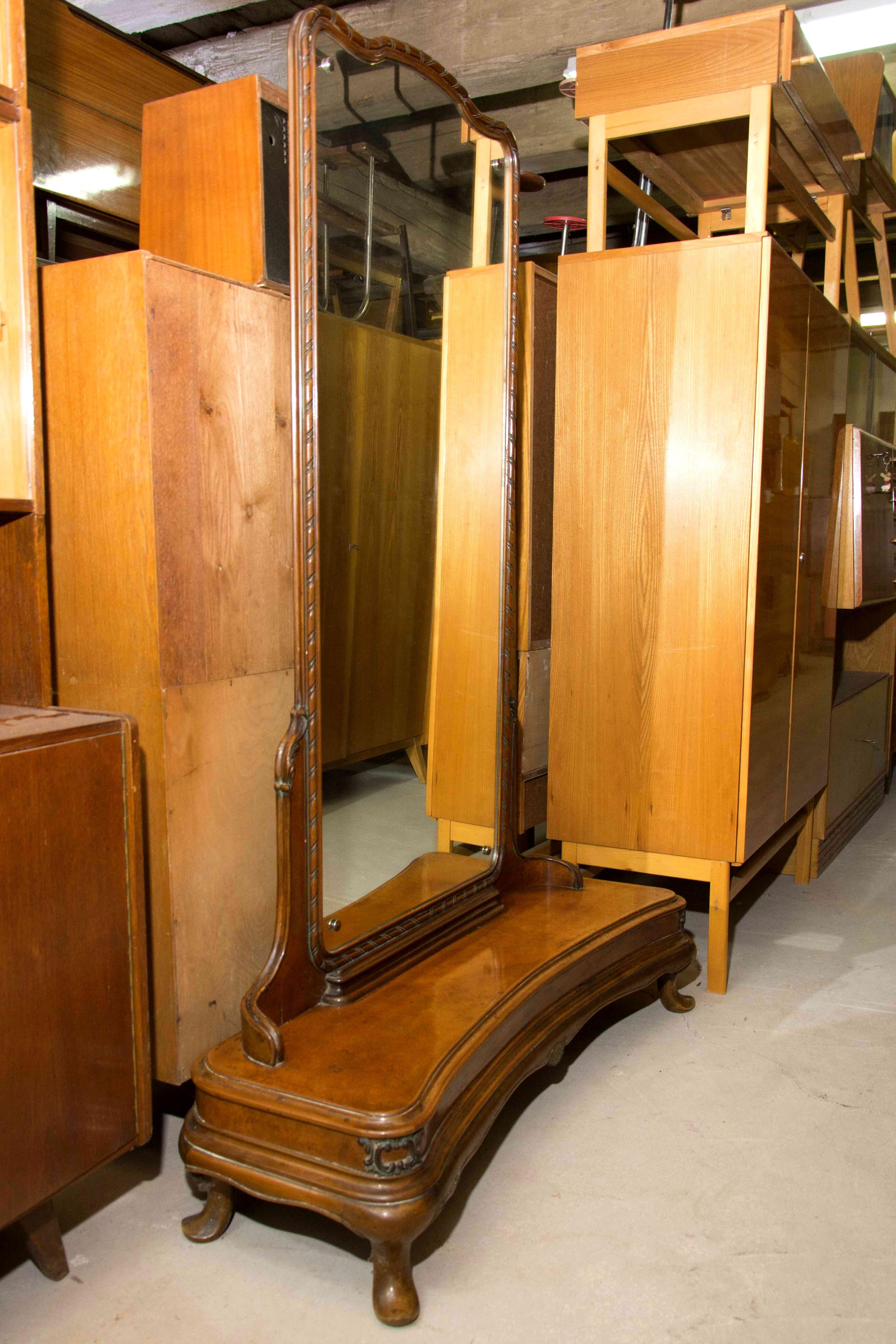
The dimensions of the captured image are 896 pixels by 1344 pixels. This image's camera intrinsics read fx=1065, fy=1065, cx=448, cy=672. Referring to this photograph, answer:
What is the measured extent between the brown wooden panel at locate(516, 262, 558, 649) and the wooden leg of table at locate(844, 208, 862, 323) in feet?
4.74

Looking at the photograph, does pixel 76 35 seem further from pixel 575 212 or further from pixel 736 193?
pixel 575 212

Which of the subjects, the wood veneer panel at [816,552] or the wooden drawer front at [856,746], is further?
the wooden drawer front at [856,746]

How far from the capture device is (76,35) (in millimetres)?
2684

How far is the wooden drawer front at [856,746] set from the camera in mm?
3697

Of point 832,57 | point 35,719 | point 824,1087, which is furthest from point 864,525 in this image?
point 35,719

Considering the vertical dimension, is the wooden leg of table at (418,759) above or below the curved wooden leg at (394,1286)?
above

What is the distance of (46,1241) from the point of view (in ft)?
5.11

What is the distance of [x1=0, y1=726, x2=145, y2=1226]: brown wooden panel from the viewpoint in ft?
4.66

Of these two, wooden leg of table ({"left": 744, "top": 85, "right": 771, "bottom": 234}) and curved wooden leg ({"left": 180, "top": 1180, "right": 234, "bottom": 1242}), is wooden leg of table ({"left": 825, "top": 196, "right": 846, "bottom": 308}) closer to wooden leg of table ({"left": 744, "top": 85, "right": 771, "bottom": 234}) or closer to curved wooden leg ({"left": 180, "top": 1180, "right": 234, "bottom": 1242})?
wooden leg of table ({"left": 744, "top": 85, "right": 771, "bottom": 234})

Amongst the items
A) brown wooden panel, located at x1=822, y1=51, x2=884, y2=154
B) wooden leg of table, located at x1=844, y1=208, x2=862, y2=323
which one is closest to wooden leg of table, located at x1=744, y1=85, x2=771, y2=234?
brown wooden panel, located at x1=822, y1=51, x2=884, y2=154

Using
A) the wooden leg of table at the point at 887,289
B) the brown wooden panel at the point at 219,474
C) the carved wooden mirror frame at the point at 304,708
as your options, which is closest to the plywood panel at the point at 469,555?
the brown wooden panel at the point at 219,474

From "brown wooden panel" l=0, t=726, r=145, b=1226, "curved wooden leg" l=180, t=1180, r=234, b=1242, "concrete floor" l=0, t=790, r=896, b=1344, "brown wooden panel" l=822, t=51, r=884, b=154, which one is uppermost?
"brown wooden panel" l=822, t=51, r=884, b=154

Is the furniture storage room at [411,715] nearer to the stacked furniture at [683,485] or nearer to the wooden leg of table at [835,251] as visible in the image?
the stacked furniture at [683,485]

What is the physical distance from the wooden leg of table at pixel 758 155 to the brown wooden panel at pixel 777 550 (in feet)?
0.32
